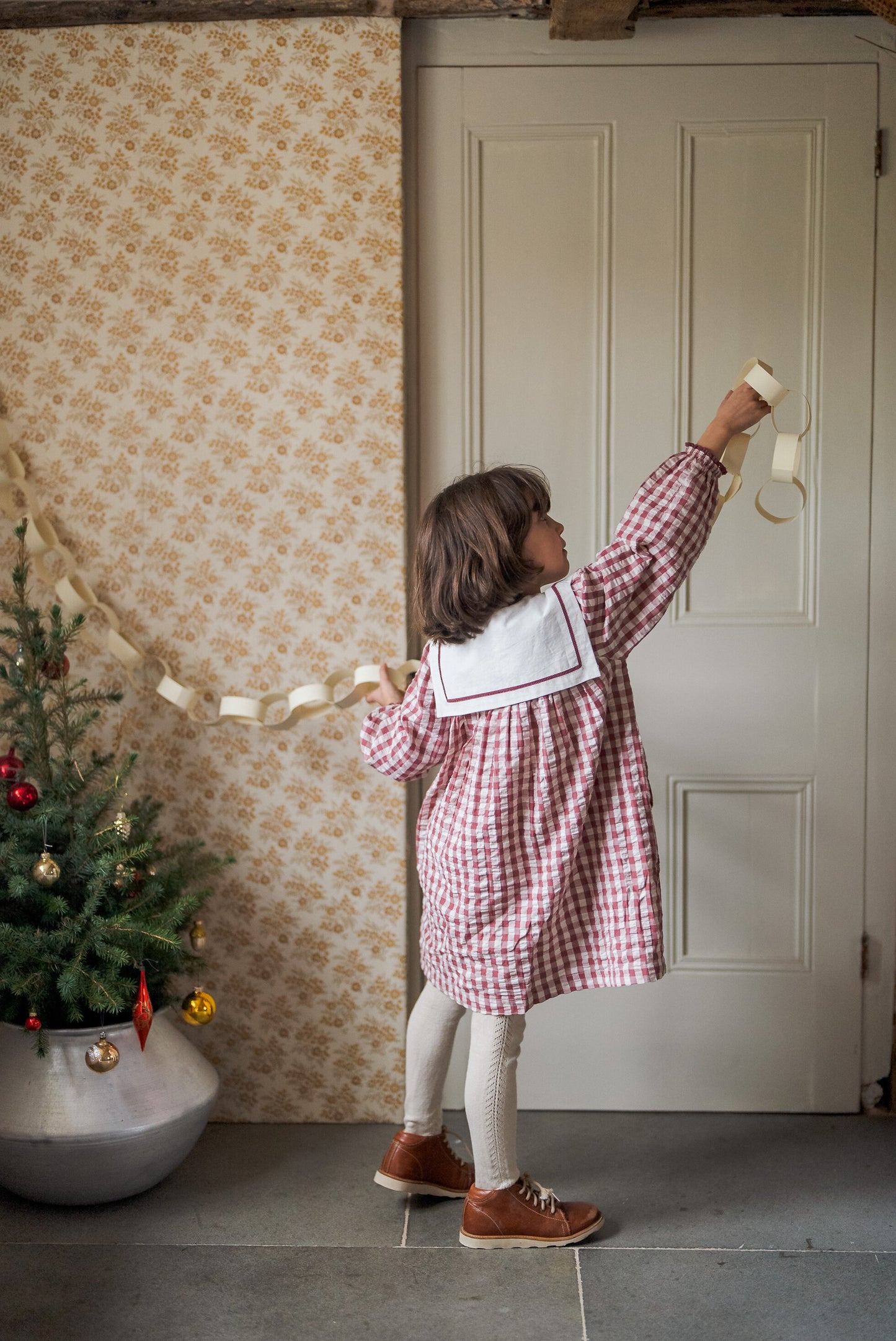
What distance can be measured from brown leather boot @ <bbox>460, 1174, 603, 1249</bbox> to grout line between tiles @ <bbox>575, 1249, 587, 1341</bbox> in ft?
0.13

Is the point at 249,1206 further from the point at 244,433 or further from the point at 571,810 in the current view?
the point at 244,433

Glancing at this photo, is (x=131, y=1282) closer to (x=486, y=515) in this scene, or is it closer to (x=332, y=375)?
(x=486, y=515)

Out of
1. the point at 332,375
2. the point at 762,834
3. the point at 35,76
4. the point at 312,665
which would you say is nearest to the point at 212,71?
the point at 35,76

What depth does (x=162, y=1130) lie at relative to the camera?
70.5 inches

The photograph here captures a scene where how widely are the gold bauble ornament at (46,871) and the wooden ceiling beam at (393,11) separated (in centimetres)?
157

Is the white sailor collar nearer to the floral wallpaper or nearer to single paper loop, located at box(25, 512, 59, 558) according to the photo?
the floral wallpaper

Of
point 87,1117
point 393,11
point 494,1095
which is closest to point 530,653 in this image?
point 494,1095

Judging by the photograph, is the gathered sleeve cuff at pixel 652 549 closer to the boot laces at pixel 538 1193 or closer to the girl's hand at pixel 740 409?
the girl's hand at pixel 740 409

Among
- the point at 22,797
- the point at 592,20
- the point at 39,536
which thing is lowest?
the point at 22,797

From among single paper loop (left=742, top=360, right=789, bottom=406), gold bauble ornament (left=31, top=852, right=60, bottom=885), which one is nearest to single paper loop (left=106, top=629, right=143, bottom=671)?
gold bauble ornament (left=31, top=852, right=60, bottom=885)

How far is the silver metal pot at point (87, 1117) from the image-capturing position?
1.75 metres

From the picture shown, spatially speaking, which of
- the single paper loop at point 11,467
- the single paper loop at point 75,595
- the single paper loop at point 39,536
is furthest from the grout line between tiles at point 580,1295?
the single paper loop at point 11,467

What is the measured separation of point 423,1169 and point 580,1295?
1.14 ft

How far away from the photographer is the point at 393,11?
2041mm
